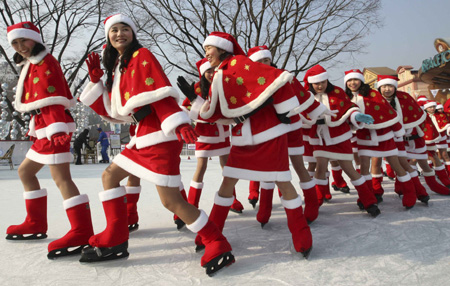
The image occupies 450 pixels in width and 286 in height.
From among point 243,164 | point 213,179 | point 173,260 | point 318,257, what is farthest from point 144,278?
point 213,179

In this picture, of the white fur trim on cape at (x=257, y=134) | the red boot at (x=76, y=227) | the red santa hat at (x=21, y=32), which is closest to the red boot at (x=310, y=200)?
the white fur trim on cape at (x=257, y=134)

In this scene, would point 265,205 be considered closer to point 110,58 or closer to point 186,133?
point 186,133

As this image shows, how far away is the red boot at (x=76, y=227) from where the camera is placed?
2588 mm

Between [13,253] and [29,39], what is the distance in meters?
1.79

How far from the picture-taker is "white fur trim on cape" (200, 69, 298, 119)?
2.38m

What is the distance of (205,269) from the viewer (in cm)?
233

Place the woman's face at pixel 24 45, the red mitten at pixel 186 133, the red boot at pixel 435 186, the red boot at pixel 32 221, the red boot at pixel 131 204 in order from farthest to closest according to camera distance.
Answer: the red boot at pixel 435 186 → the red boot at pixel 131 204 → the red boot at pixel 32 221 → the woman's face at pixel 24 45 → the red mitten at pixel 186 133

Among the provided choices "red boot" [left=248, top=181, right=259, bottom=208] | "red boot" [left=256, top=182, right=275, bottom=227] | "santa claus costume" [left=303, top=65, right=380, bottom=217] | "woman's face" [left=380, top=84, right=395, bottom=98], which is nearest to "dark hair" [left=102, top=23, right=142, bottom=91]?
"red boot" [left=256, top=182, right=275, bottom=227]

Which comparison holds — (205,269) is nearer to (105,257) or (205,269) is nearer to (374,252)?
(105,257)

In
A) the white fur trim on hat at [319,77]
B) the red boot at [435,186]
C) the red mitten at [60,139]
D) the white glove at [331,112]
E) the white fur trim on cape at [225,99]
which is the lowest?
the red boot at [435,186]

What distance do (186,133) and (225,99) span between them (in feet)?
1.86

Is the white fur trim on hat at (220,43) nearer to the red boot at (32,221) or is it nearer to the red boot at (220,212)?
the red boot at (220,212)

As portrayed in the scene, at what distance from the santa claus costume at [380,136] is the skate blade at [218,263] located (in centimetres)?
249

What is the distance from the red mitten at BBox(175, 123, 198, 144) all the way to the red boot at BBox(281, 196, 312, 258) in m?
0.97
